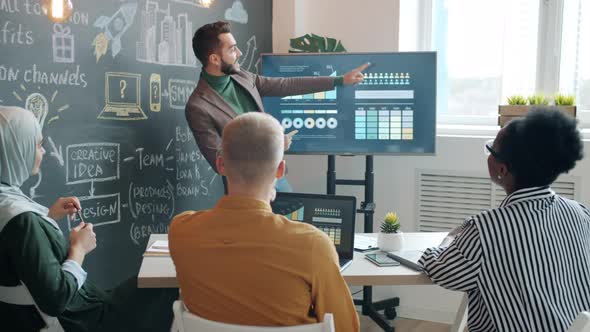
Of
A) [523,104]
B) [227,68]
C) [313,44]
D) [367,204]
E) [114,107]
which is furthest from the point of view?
[313,44]

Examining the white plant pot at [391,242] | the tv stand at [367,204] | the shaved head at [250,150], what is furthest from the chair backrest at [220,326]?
the tv stand at [367,204]

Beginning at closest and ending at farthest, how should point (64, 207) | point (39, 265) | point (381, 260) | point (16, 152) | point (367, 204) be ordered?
point (39, 265)
point (16, 152)
point (381, 260)
point (64, 207)
point (367, 204)

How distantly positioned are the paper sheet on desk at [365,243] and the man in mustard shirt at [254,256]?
811 millimetres

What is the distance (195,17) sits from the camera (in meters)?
3.59

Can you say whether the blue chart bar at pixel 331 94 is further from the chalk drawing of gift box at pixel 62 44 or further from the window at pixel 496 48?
the chalk drawing of gift box at pixel 62 44

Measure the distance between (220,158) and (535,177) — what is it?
91cm

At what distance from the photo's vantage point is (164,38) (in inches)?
133

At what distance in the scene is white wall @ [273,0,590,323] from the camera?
3.99 metres

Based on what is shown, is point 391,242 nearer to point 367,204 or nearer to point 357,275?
point 357,275

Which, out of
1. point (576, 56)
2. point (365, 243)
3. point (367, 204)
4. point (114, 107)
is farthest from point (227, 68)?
point (576, 56)

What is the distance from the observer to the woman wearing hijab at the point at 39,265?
2006 millimetres

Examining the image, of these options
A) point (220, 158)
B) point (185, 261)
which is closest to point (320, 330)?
point (185, 261)

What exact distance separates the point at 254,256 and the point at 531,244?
80 cm

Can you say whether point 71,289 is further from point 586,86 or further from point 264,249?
point 586,86
